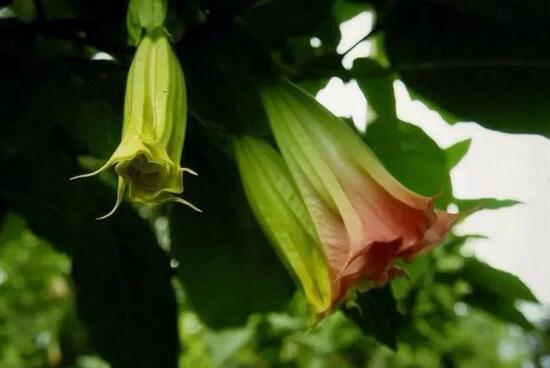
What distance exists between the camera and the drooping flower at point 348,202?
23 cm

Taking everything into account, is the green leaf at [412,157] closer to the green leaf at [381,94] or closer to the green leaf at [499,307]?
the green leaf at [381,94]

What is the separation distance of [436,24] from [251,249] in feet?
0.40

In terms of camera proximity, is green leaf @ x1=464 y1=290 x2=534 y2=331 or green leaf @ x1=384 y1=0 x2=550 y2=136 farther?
green leaf @ x1=464 y1=290 x2=534 y2=331

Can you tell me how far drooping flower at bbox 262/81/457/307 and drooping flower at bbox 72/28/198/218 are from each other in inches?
1.6

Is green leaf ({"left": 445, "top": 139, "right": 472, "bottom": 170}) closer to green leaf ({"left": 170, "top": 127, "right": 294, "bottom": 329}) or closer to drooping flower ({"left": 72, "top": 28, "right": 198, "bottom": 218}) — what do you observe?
green leaf ({"left": 170, "top": 127, "right": 294, "bottom": 329})

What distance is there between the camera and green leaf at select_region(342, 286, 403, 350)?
33 centimetres

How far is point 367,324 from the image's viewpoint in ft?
1.08

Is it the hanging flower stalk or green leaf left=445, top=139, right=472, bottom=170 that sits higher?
the hanging flower stalk

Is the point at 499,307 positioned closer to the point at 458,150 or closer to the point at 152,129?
the point at 458,150

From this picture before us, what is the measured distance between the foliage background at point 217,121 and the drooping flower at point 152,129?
2.3 inches

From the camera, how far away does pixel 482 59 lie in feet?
0.99

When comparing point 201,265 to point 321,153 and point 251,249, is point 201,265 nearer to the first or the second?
point 251,249

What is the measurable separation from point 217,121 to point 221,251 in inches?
3.3

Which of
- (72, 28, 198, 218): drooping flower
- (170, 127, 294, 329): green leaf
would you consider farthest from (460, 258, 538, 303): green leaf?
(72, 28, 198, 218): drooping flower
